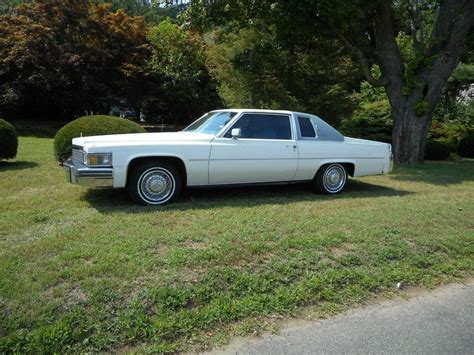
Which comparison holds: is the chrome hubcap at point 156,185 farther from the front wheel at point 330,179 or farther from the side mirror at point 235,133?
the front wheel at point 330,179

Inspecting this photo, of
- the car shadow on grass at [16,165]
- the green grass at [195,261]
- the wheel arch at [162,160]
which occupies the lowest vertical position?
the green grass at [195,261]

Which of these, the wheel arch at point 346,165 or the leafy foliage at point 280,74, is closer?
the wheel arch at point 346,165

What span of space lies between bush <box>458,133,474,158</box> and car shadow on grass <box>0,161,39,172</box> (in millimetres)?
16657

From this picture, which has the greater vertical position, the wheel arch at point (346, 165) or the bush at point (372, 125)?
the bush at point (372, 125)

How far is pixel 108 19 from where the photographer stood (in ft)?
82.7

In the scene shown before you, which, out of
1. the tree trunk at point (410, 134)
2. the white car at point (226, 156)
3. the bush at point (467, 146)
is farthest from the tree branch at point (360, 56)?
the bush at point (467, 146)

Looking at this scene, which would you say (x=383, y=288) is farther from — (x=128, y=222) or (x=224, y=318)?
(x=128, y=222)

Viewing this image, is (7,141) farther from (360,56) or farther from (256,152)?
(360,56)

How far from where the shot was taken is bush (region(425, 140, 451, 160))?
16.8 m

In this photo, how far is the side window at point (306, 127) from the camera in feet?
25.0

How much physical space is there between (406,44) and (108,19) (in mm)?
16467

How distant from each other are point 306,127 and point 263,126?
2.93 feet

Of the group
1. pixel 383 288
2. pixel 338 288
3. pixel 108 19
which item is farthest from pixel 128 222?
pixel 108 19

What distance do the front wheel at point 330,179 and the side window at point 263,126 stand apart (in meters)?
0.97
